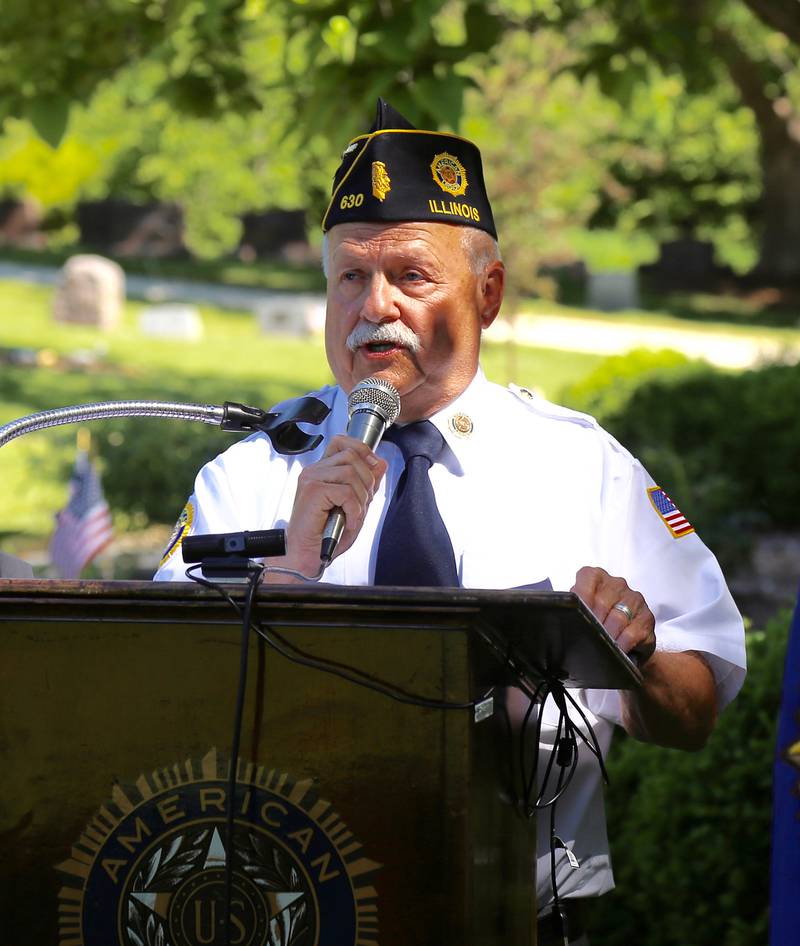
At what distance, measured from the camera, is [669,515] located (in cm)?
304

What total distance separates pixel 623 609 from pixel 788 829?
34.3 inches

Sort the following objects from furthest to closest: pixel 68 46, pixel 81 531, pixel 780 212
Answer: pixel 780 212 → pixel 81 531 → pixel 68 46

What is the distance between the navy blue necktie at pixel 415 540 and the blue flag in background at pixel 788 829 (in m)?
0.80

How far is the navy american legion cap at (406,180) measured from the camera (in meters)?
3.15

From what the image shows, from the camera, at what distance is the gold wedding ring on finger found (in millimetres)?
2549

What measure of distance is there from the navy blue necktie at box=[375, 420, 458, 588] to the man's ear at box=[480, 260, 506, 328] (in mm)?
470

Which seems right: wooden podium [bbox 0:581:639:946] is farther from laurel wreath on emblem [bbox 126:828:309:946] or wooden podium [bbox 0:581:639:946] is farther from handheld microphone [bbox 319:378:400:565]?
handheld microphone [bbox 319:378:400:565]

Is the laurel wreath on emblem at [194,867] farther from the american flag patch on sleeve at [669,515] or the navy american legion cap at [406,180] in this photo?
the navy american legion cap at [406,180]

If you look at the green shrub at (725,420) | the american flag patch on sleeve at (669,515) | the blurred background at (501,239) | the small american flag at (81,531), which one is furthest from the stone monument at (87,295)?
the american flag patch on sleeve at (669,515)

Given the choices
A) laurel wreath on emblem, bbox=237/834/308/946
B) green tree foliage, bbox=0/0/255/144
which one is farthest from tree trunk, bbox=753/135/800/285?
laurel wreath on emblem, bbox=237/834/308/946

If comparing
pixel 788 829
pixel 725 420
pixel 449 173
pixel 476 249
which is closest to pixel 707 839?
pixel 788 829

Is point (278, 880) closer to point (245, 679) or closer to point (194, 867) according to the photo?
point (194, 867)

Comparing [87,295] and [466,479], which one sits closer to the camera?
[466,479]

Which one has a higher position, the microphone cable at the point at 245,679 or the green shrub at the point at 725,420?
the green shrub at the point at 725,420
